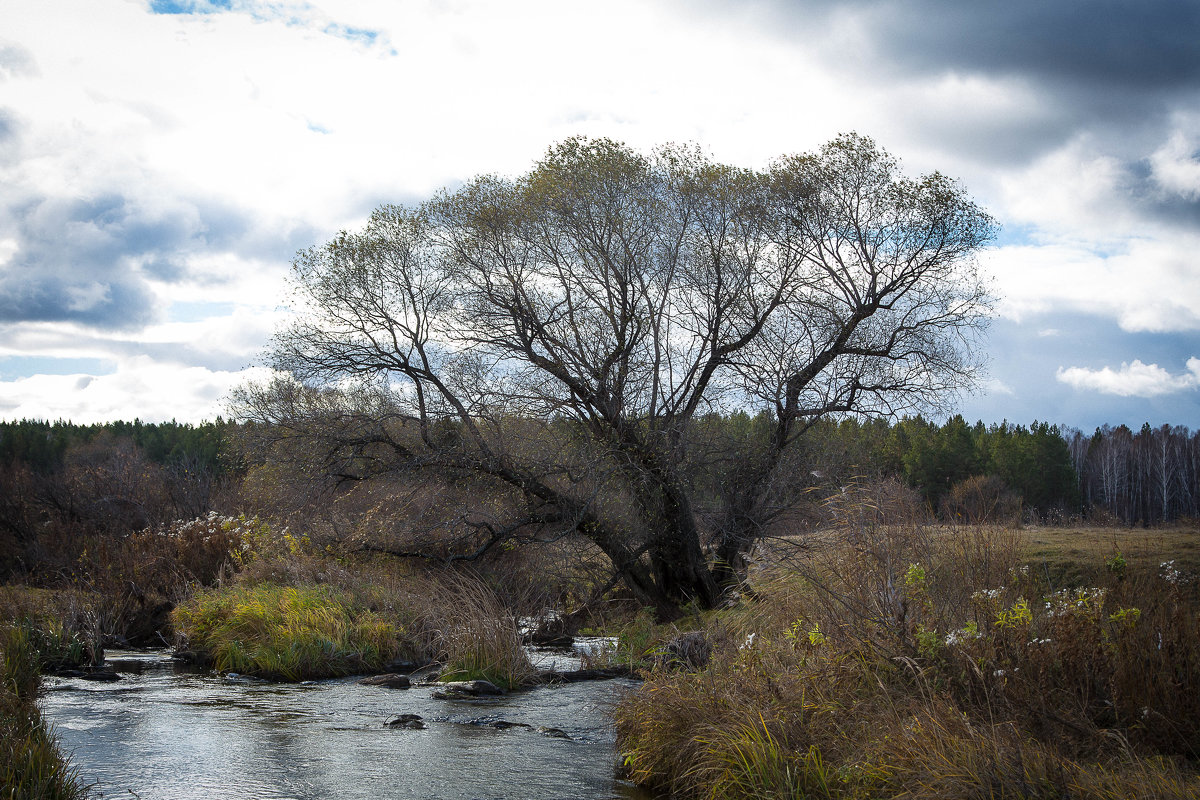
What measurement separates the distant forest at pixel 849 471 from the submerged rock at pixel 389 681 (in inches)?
310

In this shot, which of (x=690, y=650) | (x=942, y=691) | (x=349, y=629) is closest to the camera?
(x=942, y=691)

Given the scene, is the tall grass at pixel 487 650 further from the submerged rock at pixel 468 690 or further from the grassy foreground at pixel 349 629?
the submerged rock at pixel 468 690

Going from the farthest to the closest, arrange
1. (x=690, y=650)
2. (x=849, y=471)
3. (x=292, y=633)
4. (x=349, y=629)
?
(x=849, y=471), (x=349, y=629), (x=292, y=633), (x=690, y=650)

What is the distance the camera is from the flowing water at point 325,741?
9195 millimetres

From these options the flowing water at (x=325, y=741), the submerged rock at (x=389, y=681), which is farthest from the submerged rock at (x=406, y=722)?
the submerged rock at (x=389, y=681)

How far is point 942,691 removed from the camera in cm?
765

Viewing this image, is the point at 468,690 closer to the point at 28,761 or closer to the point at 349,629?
the point at 349,629

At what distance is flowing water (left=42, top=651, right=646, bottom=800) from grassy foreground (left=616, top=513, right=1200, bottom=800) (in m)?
1.35

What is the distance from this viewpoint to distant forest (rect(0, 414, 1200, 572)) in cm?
2345

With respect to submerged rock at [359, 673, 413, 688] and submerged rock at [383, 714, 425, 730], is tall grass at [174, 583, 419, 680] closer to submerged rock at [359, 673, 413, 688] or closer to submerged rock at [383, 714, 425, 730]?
submerged rock at [359, 673, 413, 688]

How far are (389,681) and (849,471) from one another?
12.3 metres

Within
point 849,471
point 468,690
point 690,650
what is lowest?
point 468,690

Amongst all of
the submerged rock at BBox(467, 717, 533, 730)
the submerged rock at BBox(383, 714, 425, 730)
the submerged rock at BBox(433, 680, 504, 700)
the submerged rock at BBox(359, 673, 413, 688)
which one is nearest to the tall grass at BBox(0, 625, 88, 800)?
the submerged rock at BBox(383, 714, 425, 730)

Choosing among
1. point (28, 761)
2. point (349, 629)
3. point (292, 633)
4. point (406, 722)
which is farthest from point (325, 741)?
point (349, 629)
